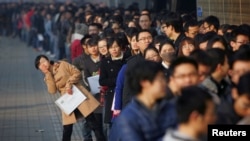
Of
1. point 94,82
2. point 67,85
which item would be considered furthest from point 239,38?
point 67,85

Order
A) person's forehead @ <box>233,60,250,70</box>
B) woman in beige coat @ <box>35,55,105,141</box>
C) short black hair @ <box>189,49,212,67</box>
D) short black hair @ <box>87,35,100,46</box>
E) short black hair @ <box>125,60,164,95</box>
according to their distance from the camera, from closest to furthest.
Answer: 1. short black hair @ <box>125,60,164,95</box>
2. person's forehead @ <box>233,60,250,70</box>
3. short black hair @ <box>189,49,212,67</box>
4. woman in beige coat @ <box>35,55,105,141</box>
5. short black hair @ <box>87,35,100,46</box>

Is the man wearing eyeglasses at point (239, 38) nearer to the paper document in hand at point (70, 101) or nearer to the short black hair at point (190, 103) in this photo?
the paper document in hand at point (70, 101)

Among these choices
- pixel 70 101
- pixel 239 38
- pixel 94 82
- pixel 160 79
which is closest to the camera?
pixel 160 79

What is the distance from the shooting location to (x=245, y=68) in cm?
761

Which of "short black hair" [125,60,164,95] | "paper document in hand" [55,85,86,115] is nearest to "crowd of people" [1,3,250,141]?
"short black hair" [125,60,164,95]

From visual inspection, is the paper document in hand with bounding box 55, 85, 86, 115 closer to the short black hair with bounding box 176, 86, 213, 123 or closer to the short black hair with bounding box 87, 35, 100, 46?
the short black hair with bounding box 87, 35, 100, 46

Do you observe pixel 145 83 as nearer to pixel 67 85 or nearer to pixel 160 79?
pixel 160 79

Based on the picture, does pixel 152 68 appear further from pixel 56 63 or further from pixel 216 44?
pixel 56 63

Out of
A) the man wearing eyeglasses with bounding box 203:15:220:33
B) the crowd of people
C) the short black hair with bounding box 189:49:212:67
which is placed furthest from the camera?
the man wearing eyeglasses with bounding box 203:15:220:33

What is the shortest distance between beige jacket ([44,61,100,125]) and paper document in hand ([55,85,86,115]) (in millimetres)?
63

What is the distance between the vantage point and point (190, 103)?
6.00 m

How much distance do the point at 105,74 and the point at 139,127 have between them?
519 centimetres

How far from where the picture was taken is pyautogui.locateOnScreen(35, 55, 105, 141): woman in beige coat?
12.4 m

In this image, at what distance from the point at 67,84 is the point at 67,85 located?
0.05 ft
